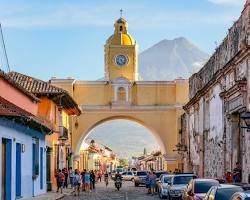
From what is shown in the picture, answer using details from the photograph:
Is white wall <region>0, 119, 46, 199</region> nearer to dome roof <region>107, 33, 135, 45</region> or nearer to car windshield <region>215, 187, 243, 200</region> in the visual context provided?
car windshield <region>215, 187, 243, 200</region>

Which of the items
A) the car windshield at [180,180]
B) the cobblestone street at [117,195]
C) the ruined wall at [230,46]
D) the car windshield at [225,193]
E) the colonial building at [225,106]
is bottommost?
the cobblestone street at [117,195]

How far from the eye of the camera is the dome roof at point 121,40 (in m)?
72.6

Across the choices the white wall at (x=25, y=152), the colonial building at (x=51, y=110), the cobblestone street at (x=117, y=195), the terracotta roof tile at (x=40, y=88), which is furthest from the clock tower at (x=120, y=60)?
the white wall at (x=25, y=152)

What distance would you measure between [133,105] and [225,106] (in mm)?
36767

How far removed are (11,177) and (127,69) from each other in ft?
152

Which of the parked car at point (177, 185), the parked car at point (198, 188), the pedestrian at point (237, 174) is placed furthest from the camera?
the parked car at point (177, 185)

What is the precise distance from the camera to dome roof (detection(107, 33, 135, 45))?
238ft

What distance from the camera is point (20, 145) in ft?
96.0

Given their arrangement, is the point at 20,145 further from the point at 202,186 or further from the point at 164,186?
the point at 202,186

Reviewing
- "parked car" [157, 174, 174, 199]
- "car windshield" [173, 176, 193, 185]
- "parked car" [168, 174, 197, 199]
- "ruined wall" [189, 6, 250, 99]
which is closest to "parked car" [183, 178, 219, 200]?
"ruined wall" [189, 6, 250, 99]

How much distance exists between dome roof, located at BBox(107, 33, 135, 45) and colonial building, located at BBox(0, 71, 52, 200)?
35101 millimetres

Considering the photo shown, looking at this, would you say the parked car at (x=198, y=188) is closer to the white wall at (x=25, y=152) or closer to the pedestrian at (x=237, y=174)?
the pedestrian at (x=237, y=174)

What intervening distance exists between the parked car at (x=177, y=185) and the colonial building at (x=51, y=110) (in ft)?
28.8

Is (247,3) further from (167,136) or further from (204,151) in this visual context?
(167,136)
